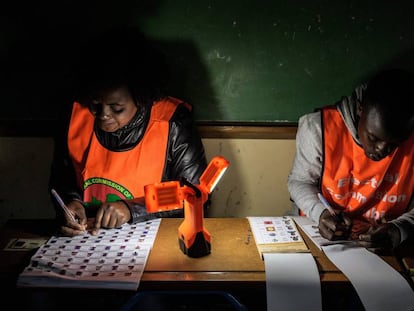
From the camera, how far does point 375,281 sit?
4.58 feet

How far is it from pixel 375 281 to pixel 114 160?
48.5 inches

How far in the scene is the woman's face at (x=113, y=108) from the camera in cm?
184

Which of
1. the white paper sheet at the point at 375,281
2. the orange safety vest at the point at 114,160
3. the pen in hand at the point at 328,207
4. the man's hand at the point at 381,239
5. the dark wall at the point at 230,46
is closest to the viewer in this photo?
the white paper sheet at the point at 375,281

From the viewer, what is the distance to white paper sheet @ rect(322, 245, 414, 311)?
1.34m

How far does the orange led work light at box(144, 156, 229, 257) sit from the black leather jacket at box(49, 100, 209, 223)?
45 cm

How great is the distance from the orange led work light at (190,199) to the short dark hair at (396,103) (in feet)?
2.20

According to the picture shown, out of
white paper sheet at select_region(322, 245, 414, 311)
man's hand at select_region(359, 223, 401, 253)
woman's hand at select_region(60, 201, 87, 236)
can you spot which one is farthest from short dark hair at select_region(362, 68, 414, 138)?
woman's hand at select_region(60, 201, 87, 236)

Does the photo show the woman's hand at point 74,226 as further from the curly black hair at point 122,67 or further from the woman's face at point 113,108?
the curly black hair at point 122,67

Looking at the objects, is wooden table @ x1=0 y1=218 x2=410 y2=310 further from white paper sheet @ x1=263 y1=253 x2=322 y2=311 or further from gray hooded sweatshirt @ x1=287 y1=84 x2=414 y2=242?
gray hooded sweatshirt @ x1=287 y1=84 x2=414 y2=242

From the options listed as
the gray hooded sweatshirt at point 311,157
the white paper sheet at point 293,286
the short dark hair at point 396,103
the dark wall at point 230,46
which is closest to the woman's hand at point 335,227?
the gray hooded sweatshirt at point 311,157

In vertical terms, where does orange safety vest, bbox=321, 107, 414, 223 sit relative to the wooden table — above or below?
above

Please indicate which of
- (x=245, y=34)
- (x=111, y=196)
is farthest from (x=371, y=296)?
(x=245, y=34)

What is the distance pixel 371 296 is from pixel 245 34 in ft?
4.52

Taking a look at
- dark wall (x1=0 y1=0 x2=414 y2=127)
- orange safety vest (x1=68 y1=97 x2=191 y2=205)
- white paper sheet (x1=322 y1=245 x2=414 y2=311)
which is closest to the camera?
white paper sheet (x1=322 y1=245 x2=414 y2=311)
